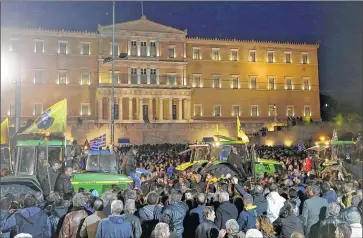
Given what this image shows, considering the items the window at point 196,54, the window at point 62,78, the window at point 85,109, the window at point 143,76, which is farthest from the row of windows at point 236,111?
the window at point 62,78

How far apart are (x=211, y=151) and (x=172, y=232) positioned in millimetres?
7393

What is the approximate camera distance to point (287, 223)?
4.28 meters

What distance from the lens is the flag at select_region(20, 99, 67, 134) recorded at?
27.0ft

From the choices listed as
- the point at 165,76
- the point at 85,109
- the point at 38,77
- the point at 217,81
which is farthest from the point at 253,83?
the point at 38,77

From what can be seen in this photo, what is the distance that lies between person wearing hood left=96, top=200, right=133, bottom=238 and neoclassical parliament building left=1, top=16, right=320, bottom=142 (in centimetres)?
2816

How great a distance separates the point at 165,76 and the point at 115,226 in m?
31.8

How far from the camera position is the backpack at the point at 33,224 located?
4.41 metres

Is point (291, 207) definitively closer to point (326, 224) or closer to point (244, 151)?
point (326, 224)

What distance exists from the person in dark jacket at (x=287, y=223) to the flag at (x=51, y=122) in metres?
5.22

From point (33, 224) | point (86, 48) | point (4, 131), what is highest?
point (86, 48)

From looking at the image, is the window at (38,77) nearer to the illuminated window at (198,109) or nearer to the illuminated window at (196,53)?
the illuminated window at (198,109)

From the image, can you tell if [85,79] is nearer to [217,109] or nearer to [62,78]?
[62,78]

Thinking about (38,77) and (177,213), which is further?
(38,77)

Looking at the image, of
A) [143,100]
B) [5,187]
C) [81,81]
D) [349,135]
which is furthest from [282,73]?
[5,187]
